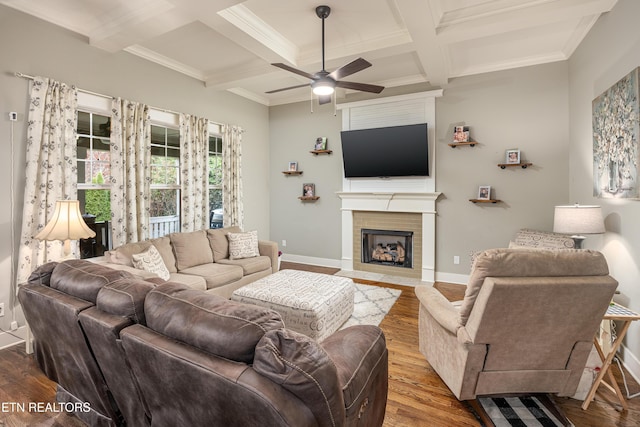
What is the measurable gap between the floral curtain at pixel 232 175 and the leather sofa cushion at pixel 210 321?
3.99 metres

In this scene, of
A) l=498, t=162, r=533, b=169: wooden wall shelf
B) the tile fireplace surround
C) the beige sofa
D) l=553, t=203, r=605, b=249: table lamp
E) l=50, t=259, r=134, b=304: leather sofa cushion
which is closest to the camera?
l=50, t=259, r=134, b=304: leather sofa cushion

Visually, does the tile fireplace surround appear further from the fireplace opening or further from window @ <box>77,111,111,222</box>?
window @ <box>77,111,111,222</box>

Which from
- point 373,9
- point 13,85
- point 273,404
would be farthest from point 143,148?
point 273,404

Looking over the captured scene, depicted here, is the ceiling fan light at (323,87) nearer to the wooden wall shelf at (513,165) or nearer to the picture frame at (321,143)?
the picture frame at (321,143)

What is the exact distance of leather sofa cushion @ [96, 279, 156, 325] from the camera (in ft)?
4.63

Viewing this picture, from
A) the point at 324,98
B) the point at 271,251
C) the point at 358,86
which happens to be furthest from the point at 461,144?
the point at 271,251

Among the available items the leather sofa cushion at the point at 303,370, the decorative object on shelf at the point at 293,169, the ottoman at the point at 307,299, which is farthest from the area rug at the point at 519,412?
the decorative object on shelf at the point at 293,169

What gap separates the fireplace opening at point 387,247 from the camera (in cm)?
516

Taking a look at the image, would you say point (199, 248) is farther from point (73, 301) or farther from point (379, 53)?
point (379, 53)

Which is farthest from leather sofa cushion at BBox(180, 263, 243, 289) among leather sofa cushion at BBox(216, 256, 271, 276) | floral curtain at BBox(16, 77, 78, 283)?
floral curtain at BBox(16, 77, 78, 283)

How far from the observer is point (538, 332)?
176 centimetres

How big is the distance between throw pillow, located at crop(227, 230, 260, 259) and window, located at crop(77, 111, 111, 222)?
1478 mm

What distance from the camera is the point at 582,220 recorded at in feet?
8.90

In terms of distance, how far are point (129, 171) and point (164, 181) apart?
2.26 ft
